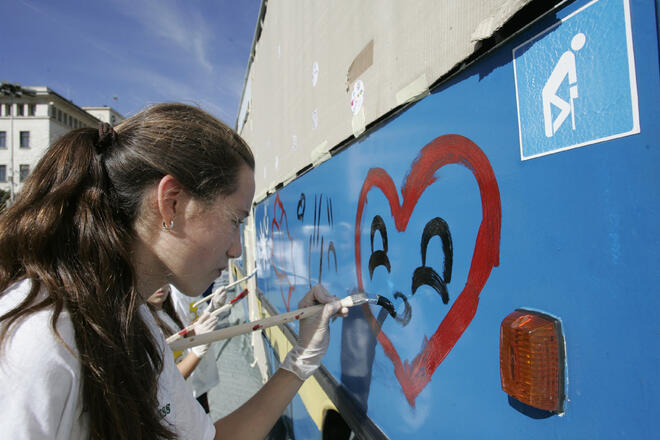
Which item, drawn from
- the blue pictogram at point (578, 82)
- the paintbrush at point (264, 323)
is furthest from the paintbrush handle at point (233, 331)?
the blue pictogram at point (578, 82)

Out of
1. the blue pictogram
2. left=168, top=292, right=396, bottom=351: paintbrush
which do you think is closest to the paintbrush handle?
left=168, top=292, right=396, bottom=351: paintbrush

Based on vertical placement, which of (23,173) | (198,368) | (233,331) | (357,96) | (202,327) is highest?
(23,173)

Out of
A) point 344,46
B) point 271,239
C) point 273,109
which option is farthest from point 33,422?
point 273,109

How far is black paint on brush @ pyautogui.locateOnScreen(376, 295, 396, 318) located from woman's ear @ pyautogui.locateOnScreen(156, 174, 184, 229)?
0.72 metres

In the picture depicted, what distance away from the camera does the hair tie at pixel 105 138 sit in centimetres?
93

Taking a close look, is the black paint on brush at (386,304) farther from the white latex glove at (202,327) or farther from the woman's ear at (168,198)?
the white latex glove at (202,327)

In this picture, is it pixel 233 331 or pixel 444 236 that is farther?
pixel 233 331

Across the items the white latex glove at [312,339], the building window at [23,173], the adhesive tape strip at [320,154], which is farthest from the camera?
the adhesive tape strip at [320,154]

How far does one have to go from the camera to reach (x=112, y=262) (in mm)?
870

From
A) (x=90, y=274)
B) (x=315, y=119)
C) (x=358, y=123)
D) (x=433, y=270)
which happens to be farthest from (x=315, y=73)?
(x=90, y=274)

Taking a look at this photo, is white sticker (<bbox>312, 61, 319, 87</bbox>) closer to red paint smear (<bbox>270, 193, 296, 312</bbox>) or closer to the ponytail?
red paint smear (<bbox>270, 193, 296, 312</bbox>)

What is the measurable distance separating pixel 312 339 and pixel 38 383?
3.17ft

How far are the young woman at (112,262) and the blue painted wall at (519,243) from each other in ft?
1.69

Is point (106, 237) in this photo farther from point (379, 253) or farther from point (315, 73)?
point (315, 73)
